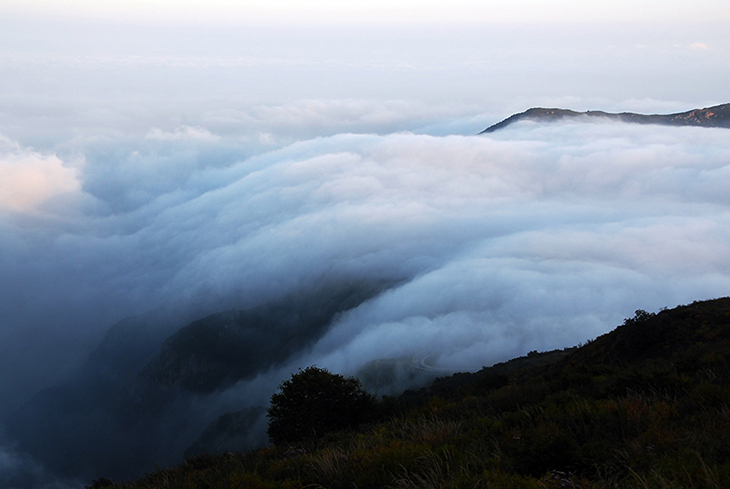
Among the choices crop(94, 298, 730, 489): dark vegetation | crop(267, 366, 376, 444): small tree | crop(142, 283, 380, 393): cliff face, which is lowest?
crop(142, 283, 380, 393): cliff face

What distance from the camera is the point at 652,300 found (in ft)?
374

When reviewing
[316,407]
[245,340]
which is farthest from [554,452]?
[245,340]

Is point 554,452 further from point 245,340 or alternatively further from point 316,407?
point 245,340

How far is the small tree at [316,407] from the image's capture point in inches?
669

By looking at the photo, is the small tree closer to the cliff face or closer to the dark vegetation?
the dark vegetation

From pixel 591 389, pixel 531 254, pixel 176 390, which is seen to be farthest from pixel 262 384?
pixel 591 389

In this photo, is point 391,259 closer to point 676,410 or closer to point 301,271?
point 301,271

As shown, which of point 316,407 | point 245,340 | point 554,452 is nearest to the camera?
point 554,452

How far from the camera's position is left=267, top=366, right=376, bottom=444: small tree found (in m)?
17.0

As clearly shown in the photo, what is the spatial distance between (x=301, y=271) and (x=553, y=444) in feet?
644

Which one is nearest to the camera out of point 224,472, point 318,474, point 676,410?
point 318,474

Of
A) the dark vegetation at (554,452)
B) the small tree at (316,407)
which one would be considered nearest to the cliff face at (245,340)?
the small tree at (316,407)

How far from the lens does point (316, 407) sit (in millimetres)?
17422

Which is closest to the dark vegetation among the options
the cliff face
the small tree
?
the small tree
